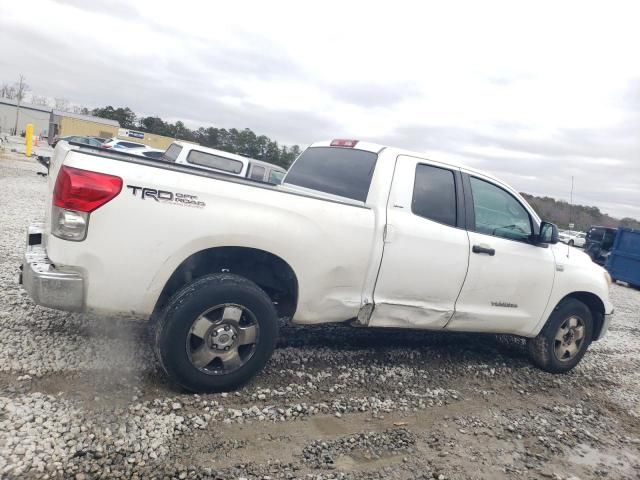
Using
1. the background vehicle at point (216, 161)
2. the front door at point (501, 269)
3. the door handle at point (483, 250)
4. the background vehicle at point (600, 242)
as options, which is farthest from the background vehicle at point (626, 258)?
the door handle at point (483, 250)

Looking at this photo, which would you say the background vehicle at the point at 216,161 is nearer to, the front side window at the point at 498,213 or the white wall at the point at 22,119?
the front side window at the point at 498,213

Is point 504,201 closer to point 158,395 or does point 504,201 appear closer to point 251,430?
point 251,430

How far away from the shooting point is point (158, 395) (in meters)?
3.46

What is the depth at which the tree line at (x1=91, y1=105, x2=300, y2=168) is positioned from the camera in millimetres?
38344

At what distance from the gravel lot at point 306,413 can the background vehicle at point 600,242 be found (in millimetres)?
17405

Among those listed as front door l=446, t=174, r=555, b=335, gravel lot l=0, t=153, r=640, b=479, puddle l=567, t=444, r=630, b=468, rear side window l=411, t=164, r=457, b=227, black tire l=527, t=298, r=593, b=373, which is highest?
rear side window l=411, t=164, r=457, b=227

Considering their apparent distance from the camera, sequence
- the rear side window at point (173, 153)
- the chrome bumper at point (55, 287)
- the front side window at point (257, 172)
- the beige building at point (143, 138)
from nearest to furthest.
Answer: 1. the chrome bumper at point (55, 287)
2. the rear side window at point (173, 153)
3. the front side window at point (257, 172)
4. the beige building at point (143, 138)

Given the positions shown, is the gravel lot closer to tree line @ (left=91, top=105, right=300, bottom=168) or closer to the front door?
the front door

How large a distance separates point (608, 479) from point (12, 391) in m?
3.90

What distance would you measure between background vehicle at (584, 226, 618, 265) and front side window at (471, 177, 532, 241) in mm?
18038

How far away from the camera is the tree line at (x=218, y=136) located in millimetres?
38344

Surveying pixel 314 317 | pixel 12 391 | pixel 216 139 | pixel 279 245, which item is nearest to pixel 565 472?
pixel 314 317

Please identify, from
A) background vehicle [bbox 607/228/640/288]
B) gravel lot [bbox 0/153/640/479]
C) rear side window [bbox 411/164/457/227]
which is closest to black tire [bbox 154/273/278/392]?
gravel lot [bbox 0/153/640/479]

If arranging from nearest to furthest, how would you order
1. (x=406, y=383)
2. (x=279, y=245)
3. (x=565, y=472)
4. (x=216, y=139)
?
1. (x=565, y=472)
2. (x=279, y=245)
3. (x=406, y=383)
4. (x=216, y=139)
